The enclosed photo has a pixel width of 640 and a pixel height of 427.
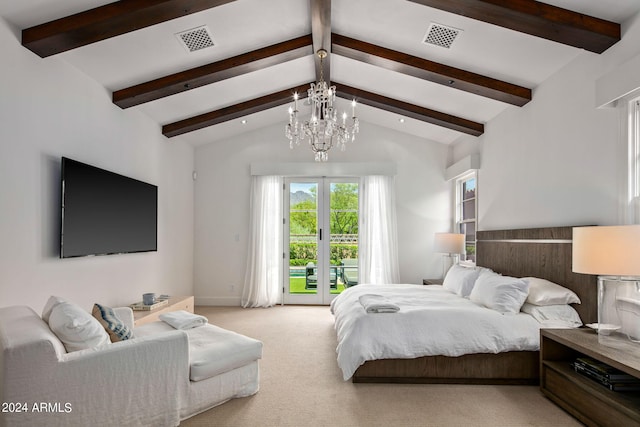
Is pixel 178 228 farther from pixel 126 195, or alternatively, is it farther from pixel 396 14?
pixel 396 14

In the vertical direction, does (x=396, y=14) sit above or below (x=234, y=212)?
above

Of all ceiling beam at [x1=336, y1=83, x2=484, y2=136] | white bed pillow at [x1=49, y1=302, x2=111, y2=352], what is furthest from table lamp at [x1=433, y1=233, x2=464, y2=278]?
white bed pillow at [x1=49, y1=302, x2=111, y2=352]

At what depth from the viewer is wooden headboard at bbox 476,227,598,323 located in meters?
2.93

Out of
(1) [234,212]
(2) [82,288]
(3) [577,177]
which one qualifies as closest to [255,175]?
(1) [234,212]

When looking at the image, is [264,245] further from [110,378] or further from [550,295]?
[550,295]

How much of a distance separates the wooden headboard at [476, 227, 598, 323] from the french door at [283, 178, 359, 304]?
2273 mm

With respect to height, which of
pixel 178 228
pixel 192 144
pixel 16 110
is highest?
pixel 192 144

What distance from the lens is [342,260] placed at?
6328mm

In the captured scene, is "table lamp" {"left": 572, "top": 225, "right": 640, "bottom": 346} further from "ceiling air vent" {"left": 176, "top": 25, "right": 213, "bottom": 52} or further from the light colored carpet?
"ceiling air vent" {"left": 176, "top": 25, "right": 213, "bottom": 52}

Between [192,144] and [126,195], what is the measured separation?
2456mm

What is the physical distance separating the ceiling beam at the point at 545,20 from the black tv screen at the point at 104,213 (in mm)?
3122

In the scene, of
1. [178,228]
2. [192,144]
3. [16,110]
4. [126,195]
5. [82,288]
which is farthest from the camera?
[192,144]

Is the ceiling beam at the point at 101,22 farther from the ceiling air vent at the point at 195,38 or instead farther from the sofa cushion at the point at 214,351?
the sofa cushion at the point at 214,351

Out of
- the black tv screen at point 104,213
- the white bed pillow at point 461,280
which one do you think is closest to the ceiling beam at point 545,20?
the white bed pillow at point 461,280
